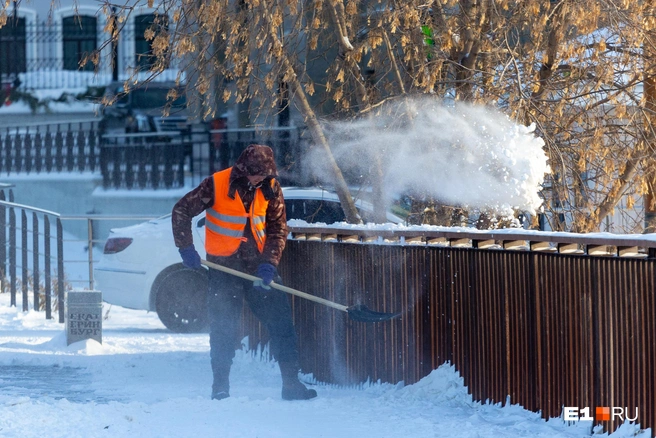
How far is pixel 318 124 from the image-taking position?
26.9 feet

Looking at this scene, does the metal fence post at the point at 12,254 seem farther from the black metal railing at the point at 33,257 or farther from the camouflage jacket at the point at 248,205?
the camouflage jacket at the point at 248,205

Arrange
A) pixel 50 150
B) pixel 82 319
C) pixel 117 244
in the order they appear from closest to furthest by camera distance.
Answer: pixel 82 319
pixel 117 244
pixel 50 150

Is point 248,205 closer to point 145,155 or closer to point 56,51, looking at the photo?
point 145,155

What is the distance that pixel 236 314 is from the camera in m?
6.76

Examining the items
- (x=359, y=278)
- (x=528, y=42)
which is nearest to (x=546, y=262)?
(x=359, y=278)

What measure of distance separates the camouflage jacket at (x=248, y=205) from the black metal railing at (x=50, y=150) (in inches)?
560

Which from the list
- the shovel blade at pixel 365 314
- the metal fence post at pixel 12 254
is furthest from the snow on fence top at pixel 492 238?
the metal fence post at pixel 12 254

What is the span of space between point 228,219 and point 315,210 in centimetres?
342

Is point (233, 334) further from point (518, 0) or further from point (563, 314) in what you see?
point (518, 0)

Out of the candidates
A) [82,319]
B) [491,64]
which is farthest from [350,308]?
[82,319]

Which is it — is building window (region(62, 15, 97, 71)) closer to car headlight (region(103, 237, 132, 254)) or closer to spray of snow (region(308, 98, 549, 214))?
car headlight (region(103, 237, 132, 254))

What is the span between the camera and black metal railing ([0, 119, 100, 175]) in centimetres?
2052

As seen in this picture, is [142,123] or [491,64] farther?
[142,123]

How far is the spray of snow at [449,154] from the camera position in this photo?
7551mm
